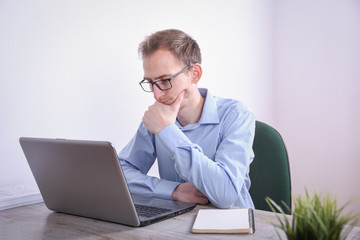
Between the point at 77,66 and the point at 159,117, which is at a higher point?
the point at 77,66

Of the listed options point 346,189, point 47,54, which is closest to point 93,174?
point 47,54

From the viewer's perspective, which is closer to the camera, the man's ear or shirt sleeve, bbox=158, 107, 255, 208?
shirt sleeve, bbox=158, 107, 255, 208

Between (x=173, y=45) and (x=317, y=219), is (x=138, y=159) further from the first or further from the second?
(x=317, y=219)

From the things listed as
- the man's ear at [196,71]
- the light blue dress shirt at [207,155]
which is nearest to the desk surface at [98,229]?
the light blue dress shirt at [207,155]

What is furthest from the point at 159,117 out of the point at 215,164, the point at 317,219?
the point at 317,219

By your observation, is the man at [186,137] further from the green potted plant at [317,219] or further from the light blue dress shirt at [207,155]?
the green potted plant at [317,219]

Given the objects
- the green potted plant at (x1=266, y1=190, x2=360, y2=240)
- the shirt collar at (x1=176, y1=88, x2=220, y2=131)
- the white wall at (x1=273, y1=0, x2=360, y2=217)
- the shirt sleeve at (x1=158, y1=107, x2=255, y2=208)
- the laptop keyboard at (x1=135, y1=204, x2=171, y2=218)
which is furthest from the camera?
the white wall at (x1=273, y1=0, x2=360, y2=217)

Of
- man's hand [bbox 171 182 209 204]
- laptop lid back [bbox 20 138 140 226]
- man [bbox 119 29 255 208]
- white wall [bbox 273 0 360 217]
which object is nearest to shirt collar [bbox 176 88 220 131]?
man [bbox 119 29 255 208]

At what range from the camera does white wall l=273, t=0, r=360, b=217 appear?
7.99ft

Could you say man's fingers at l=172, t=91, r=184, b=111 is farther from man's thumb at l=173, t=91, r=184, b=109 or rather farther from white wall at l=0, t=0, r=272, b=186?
white wall at l=0, t=0, r=272, b=186

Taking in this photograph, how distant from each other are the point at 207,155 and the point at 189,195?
28cm

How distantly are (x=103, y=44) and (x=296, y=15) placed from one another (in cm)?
150

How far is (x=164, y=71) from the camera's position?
1.42m

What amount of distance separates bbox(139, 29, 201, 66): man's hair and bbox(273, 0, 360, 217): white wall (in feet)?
4.32
